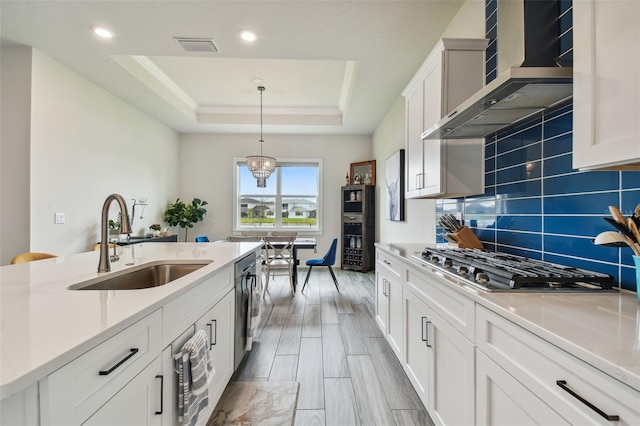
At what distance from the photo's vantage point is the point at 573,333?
69 centimetres

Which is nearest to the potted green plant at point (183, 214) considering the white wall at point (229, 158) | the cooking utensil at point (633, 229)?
the white wall at point (229, 158)

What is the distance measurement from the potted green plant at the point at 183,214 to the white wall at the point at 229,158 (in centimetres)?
43

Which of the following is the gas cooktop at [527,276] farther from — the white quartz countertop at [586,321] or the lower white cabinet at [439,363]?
the lower white cabinet at [439,363]

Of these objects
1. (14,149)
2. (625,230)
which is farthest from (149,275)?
(14,149)

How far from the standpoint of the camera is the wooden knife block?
194 cm

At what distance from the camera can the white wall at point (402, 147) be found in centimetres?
220

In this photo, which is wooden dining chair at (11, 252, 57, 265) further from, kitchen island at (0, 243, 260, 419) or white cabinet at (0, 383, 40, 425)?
white cabinet at (0, 383, 40, 425)

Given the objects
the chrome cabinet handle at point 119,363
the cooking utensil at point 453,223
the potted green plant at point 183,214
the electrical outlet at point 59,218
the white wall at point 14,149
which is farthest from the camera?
the potted green plant at point 183,214

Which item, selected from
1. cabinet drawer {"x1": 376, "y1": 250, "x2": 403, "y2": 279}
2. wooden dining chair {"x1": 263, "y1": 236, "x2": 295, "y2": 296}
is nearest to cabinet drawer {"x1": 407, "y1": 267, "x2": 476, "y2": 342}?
cabinet drawer {"x1": 376, "y1": 250, "x2": 403, "y2": 279}

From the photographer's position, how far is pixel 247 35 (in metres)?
2.71

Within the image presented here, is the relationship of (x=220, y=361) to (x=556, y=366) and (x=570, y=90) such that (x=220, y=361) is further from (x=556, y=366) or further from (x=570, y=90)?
(x=570, y=90)

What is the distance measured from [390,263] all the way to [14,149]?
4.00m

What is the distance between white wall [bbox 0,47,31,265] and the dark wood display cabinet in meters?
4.61

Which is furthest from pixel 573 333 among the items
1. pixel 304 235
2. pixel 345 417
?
pixel 304 235
